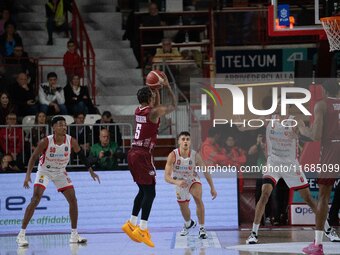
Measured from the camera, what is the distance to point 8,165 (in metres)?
17.6

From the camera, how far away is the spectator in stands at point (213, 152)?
704 inches

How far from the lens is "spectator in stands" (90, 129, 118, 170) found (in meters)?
17.7

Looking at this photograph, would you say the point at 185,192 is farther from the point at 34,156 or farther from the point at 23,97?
the point at 23,97

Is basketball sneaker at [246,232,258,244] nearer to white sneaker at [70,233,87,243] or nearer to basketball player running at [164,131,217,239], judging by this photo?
basketball player running at [164,131,217,239]

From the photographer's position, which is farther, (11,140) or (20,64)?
(20,64)

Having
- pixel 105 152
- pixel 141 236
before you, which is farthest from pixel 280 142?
pixel 105 152

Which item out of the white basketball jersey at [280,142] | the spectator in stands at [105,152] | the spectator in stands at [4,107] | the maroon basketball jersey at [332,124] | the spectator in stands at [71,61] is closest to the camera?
the maroon basketball jersey at [332,124]

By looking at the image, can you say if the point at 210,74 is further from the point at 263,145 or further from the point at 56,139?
the point at 56,139

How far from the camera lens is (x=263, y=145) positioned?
18.0 meters

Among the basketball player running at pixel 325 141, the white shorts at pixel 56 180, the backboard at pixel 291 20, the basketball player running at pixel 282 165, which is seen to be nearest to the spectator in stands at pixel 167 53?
the backboard at pixel 291 20

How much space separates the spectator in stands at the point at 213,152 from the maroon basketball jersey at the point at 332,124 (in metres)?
5.60

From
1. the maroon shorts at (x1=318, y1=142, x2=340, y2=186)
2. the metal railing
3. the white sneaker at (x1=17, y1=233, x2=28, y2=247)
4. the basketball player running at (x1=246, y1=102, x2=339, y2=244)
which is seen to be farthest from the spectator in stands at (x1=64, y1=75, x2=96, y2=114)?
the maroon shorts at (x1=318, y1=142, x2=340, y2=186)

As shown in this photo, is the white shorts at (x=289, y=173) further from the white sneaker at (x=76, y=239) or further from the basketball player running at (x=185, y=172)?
the white sneaker at (x=76, y=239)

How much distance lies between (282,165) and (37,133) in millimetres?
5856
